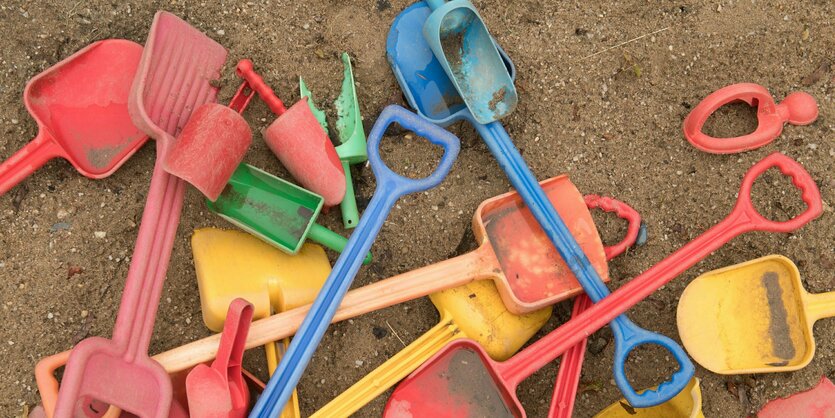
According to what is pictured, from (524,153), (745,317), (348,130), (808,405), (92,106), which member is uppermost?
(92,106)

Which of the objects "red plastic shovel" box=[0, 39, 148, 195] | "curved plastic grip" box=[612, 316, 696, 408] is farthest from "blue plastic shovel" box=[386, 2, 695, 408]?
"red plastic shovel" box=[0, 39, 148, 195]

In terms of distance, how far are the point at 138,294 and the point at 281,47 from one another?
23.2 inches

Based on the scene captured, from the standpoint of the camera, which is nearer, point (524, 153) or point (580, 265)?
point (580, 265)

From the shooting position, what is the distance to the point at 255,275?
4.53 ft

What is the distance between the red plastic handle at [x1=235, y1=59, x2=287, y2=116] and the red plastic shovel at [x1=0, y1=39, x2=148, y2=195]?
21cm

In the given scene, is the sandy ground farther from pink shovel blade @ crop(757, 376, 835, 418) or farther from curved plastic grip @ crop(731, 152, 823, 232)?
curved plastic grip @ crop(731, 152, 823, 232)

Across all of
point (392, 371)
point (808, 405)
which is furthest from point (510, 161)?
point (808, 405)

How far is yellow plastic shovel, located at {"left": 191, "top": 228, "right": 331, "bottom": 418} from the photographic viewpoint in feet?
4.38

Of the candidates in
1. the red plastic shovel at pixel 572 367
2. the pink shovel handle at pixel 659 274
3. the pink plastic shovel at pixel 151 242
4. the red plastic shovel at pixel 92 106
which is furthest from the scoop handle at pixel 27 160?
the red plastic shovel at pixel 572 367

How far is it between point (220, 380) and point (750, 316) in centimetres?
106

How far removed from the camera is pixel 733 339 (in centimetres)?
147

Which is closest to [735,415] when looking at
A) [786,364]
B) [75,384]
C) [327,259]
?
[786,364]

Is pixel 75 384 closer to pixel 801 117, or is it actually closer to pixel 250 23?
pixel 250 23

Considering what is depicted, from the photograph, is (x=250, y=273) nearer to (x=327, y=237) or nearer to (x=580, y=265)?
(x=327, y=237)
